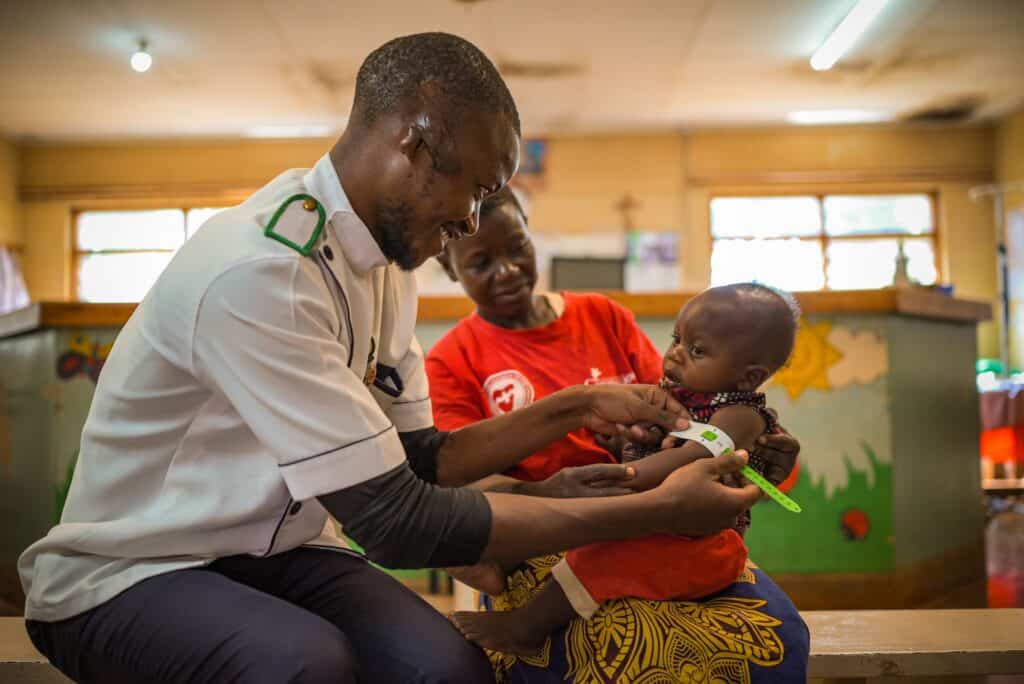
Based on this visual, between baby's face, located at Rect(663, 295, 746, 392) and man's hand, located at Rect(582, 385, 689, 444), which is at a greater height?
baby's face, located at Rect(663, 295, 746, 392)

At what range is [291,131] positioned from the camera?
948 cm

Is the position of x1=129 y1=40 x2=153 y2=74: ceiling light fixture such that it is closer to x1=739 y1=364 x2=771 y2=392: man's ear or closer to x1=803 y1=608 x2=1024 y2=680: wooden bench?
x1=739 y1=364 x2=771 y2=392: man's ear

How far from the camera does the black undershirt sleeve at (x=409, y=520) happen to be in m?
1.19

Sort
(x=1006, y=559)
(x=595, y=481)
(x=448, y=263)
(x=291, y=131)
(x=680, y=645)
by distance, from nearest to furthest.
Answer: (x=680, y=645) → (x=595, y=481) → (x=448, y=263) → (x=1006, y=559) → (x=291, y=131)

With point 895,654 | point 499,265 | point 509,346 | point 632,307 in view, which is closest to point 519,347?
point 509,346

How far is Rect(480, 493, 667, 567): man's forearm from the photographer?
1250 mm

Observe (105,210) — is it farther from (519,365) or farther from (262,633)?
(262,633)

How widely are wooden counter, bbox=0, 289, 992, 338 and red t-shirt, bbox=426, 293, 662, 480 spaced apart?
1.36m

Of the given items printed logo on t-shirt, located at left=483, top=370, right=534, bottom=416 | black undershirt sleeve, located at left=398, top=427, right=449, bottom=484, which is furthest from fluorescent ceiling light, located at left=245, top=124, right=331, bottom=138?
black undershirt sleeve, located at left=398, top=427, right=449, bottom=484

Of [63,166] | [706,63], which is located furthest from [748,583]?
[63,166]

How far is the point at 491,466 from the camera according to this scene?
5.42 feet

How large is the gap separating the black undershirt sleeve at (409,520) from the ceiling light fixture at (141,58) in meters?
6.82

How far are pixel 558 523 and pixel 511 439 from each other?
1.23 ft

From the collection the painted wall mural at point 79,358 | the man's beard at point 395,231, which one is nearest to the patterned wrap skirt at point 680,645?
the man's beard at point 395,231
